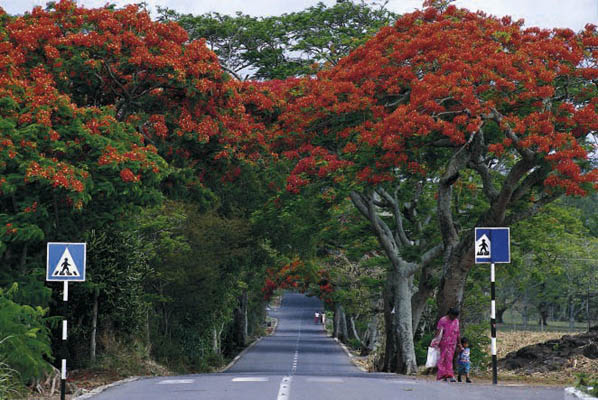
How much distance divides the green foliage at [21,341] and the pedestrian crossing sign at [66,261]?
1.08 meters

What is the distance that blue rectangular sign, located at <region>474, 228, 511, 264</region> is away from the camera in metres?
16.8

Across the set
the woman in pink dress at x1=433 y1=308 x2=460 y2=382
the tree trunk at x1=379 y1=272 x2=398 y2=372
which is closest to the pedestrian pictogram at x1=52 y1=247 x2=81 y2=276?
the woman in pink dress at x1=433 y1=308 x2=460 y2=382

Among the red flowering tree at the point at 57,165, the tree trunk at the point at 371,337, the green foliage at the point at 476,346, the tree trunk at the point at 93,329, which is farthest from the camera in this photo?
the tree trunk at the point at 371,337

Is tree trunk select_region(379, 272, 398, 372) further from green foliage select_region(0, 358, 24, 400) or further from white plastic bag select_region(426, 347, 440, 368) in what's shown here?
green foliage select_region(0, 358, 24, 400)

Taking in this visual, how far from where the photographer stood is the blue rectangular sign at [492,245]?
1677 centimetres

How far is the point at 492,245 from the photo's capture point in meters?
16.8

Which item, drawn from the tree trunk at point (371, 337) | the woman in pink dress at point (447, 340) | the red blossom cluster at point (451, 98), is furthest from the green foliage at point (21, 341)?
the tree trunk at point (371, 337)

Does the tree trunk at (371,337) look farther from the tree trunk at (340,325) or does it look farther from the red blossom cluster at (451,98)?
the red blossom cluster at (451,98)

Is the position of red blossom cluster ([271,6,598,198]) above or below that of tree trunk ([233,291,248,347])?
above

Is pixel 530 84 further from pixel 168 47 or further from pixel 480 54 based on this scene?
pixel 168 47

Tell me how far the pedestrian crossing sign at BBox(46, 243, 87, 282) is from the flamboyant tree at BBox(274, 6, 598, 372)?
342 inches

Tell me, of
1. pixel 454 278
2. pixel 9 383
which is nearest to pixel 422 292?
pixel 454 278

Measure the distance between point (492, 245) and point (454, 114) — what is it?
545cm

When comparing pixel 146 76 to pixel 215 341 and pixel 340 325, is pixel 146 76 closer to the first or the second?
pixel 215 341
